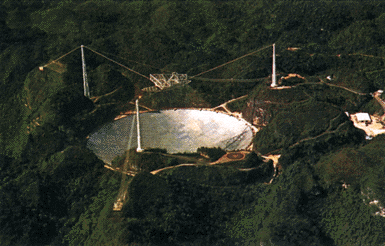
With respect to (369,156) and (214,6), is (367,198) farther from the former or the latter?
(214,6)

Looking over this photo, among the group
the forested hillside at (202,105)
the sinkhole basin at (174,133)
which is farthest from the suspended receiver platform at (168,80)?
the sinkhole basin at (174,133)

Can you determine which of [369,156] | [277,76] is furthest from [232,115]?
[369,156]

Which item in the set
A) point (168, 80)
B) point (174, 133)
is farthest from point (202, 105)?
point (174, 133)

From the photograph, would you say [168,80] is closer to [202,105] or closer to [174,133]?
[202,105]

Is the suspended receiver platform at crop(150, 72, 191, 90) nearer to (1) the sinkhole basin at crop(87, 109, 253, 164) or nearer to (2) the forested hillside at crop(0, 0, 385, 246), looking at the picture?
(2) the forested hillside at crop(0, 0, 385, 246)

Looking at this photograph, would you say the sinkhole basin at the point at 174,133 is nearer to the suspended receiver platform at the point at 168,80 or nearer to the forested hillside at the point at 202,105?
the forested hillside at the point at 202,105

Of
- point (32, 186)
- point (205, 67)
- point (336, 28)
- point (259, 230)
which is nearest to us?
point (259, 230)
